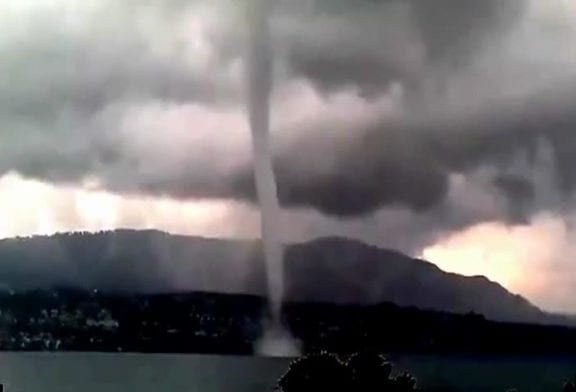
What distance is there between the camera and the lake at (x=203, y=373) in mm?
70625

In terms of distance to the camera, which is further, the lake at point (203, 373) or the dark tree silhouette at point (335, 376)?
the lake at point (203, 373)

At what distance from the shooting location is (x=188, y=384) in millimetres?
86125

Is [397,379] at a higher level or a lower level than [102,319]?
lower

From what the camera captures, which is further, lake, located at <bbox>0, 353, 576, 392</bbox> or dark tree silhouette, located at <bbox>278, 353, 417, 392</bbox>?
lake, located at <bbox>0, 353, 576, 392</bbox>

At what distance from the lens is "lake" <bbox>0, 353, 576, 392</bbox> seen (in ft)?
232

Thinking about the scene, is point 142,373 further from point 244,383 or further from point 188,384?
point 244,383

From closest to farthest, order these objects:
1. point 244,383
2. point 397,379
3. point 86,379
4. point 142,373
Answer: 1. point 397,379
2. point 244,383
3. point 86,379
4. point 142,373

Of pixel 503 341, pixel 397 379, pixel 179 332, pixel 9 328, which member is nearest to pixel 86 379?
pixel 179 332

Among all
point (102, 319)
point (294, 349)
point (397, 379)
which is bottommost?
point (397, 379)

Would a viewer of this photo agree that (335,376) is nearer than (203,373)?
Yes

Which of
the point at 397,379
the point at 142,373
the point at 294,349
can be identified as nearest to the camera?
the point at 397,379

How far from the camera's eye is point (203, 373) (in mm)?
100562

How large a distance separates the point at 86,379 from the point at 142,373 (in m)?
11.8

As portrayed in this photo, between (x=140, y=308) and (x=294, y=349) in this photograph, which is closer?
(x=294, y=349)
